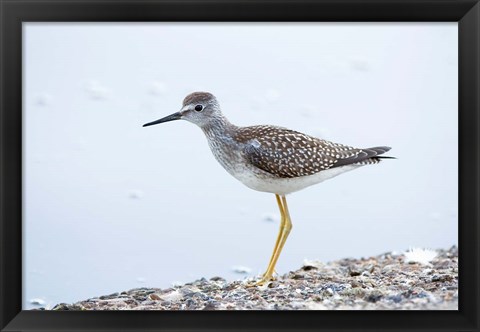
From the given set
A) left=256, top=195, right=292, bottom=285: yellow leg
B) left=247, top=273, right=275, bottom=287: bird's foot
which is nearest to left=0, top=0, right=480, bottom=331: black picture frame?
left=247, top=273, right=275, bottom=287: bird's foot

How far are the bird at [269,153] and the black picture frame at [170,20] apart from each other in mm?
855

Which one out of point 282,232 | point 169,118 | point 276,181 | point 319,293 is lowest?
point 319,293

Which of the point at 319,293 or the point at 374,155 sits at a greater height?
the point at 374,155

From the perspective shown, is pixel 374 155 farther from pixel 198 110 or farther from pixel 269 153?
pixel 198 110

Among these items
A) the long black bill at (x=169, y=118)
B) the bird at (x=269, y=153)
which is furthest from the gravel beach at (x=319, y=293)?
the long black bill at (x=169, y=118)

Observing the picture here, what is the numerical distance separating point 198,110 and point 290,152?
2.78 ft

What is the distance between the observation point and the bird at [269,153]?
605 cm

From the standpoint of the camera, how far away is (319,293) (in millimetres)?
5844

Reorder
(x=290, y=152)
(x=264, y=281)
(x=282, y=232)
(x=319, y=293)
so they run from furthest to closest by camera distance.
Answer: (x=282, y=232) → (x=264, y=281) → (x=290, y=152) → (x=319, y=293)

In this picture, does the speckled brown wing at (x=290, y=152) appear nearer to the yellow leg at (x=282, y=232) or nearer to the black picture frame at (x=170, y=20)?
the yellow leg at (x=282, y=232)

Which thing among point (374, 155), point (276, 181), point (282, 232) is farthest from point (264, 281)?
point (374, 155)

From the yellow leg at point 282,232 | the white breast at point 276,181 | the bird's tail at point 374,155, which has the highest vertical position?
the bird's tail at point 374,155

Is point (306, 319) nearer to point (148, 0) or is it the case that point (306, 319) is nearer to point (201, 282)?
point (201, 282)

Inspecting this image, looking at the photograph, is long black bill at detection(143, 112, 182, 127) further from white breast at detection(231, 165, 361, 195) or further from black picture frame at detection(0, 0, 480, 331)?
black picture frame at detection(0, 0, 480, 331)
